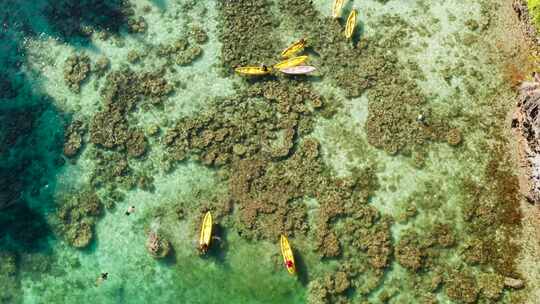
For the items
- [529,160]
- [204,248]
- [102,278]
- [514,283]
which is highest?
[529,160]

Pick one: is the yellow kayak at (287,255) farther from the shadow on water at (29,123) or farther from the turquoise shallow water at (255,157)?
the shadow on water at (29,123)

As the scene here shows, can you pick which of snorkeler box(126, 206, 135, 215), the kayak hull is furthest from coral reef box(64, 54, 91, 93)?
the kayak hull

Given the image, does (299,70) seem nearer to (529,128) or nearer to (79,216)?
(529,128)

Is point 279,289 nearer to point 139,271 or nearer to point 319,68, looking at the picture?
point 139,271

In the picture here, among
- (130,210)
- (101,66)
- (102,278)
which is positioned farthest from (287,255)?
(101,66)

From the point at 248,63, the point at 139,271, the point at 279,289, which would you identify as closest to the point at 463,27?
the point at 248,63
